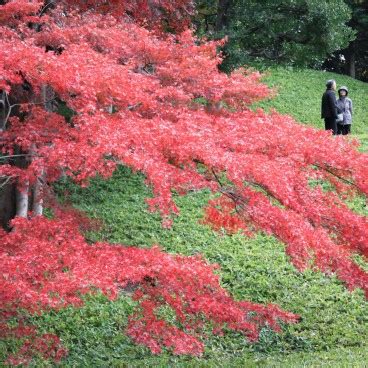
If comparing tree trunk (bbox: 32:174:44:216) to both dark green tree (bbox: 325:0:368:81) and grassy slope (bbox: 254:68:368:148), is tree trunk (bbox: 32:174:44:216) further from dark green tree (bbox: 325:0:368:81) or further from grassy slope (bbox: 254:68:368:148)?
dark green tree (bbox: 325:0:368:81)

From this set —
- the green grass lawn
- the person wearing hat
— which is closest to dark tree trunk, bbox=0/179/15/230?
the green grass lawn

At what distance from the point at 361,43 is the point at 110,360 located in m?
24.5

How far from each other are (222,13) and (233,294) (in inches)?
251

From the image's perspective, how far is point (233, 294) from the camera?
28.7ft

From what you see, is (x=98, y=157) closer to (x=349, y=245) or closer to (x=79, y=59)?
(x=79, y=59)

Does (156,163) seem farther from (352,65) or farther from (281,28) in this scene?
(352,65)

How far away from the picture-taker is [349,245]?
5785mm

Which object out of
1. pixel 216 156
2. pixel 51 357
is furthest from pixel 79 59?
pixel 51 357

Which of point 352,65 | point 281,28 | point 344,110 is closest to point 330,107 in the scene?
point 344,110

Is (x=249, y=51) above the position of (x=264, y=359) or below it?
above

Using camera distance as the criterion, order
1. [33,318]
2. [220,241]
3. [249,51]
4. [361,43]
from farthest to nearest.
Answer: [361,43] < [249,51] < [220,241] < [33,318]

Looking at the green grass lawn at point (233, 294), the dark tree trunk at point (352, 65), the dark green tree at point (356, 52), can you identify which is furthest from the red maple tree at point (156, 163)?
the dark tree trunk at point (352, 65)

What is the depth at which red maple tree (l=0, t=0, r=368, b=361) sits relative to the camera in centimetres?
500

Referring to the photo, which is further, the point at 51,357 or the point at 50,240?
the point at 51,357
